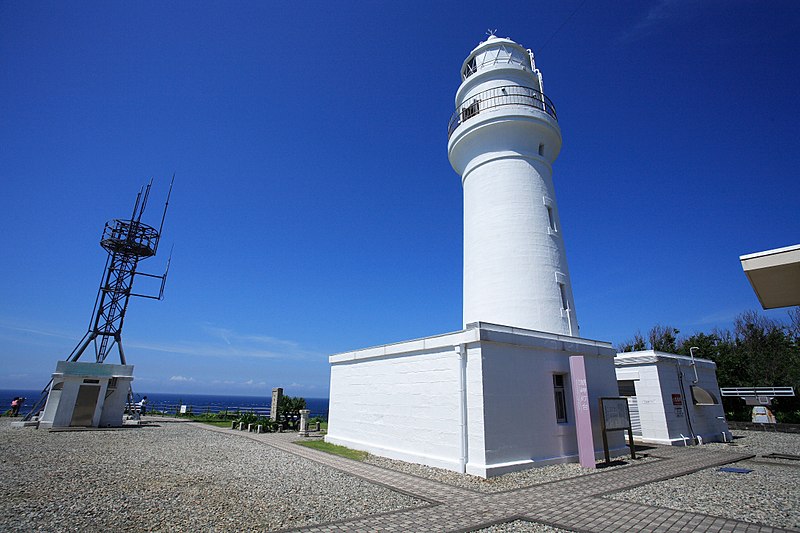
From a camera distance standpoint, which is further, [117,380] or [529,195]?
[117,380]

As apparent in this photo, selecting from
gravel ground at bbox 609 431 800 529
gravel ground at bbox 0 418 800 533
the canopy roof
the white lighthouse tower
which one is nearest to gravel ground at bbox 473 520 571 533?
gravel ground at bbox 0 418 800 533

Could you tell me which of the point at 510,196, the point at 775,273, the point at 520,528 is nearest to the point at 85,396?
the point at 520,528

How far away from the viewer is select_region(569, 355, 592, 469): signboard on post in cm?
895

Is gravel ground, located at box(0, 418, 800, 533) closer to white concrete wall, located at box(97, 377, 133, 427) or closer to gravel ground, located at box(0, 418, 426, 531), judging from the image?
gravel ground, located at box(0, 418, 426, 531)

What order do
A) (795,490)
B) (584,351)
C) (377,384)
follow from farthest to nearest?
(377,384) → (584,351) → (795,490)

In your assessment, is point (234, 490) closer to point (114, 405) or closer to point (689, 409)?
point (114, 405)

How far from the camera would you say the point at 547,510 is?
18.4 feet

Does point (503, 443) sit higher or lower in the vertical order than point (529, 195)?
lower

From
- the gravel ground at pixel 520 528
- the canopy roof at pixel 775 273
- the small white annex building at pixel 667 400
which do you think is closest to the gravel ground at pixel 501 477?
the gravel ground at pixel 520 528

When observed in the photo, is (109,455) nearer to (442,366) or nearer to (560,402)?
(442,366)

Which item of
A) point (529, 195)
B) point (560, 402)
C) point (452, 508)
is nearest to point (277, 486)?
point (452, 508)

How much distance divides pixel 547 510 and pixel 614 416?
5460mm

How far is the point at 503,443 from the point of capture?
27.1 ft

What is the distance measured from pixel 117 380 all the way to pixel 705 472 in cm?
2175
